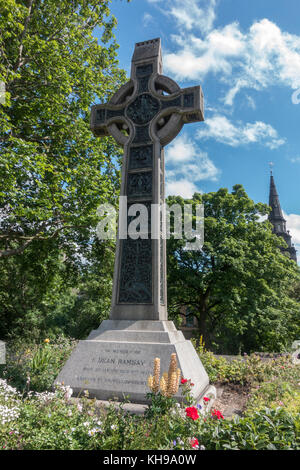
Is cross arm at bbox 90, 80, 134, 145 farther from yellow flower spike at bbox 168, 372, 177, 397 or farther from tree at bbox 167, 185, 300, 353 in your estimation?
tree at bbox 167, 185, 300, 353

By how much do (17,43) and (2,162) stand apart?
530cm

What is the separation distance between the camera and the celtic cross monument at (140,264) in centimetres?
543

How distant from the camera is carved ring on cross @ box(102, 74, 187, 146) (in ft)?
25.9

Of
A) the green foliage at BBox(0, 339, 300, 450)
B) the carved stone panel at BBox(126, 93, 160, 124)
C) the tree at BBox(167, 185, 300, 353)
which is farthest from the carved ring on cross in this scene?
the tree at BBox(167, 185, 300, 353)

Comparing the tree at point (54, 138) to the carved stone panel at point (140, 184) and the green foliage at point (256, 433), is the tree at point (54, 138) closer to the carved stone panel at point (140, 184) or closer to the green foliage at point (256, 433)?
the carved stone panel at point (140, 184)

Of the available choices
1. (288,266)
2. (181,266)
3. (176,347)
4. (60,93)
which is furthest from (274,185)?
(176,347)

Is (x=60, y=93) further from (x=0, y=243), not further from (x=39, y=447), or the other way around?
(x=39, y=447)

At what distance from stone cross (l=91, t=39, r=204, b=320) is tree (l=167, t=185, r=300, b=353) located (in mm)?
12161

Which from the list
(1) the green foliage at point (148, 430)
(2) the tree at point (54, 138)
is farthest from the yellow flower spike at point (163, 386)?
(2) the tree at point (54, 138)

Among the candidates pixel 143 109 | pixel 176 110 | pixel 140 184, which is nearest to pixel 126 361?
pixel 140 184

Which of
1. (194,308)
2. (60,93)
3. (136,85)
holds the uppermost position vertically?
(60,93)

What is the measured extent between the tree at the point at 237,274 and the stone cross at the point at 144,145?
12.2 metres
